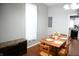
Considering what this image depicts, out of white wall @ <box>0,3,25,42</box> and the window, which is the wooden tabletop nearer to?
the window

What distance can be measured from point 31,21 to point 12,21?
1.06ft

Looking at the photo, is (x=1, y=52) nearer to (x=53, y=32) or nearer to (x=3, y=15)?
(x=3, y=15)

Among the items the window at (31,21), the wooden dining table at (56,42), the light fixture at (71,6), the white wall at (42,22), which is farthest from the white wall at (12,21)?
the light fixture at (71,6)

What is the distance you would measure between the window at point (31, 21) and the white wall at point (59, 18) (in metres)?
0.27

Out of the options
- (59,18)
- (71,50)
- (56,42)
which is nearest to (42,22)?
(59,18)

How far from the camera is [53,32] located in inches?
61.5

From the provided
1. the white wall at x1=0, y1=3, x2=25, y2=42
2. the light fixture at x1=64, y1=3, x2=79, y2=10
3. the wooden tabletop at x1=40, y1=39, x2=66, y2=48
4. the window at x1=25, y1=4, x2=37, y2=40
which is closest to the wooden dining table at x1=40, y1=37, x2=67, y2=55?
the wooden tabletop at x1=40, y1=39, x2=66, y2=48

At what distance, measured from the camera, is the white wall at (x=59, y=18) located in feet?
5.03

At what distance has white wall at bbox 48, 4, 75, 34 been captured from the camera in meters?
1.53

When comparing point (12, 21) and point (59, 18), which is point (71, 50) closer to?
point (59, 18)

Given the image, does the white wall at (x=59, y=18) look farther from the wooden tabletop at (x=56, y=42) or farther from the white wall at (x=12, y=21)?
the white wall at (x=12, y=21)

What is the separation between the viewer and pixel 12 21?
1.49 metres

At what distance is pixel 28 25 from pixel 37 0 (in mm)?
452

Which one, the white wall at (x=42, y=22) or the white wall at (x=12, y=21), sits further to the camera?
the white wall at (x=42, y=22)
